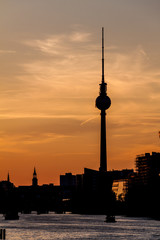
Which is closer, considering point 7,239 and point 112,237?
point 7,239

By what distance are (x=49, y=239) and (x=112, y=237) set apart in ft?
58.7

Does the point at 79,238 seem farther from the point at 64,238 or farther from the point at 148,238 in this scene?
the point at 148,238

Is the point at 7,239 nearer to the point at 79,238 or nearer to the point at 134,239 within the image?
the point at 79,238

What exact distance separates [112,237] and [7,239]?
1224 inches

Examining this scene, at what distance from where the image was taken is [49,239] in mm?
180750

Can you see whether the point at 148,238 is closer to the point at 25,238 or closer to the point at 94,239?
the point at 94,239

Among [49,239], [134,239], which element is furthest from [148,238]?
[49,239]

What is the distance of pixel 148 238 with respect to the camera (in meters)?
175

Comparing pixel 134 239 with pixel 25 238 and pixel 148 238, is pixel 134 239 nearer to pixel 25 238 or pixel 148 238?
pixel 148 238

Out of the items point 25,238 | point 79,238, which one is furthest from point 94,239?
point 25,238

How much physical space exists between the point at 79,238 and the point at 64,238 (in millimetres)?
5373

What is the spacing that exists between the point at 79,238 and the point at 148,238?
19.6 meters

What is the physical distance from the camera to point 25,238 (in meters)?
181

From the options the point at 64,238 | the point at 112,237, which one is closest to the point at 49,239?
the point at 64,238
